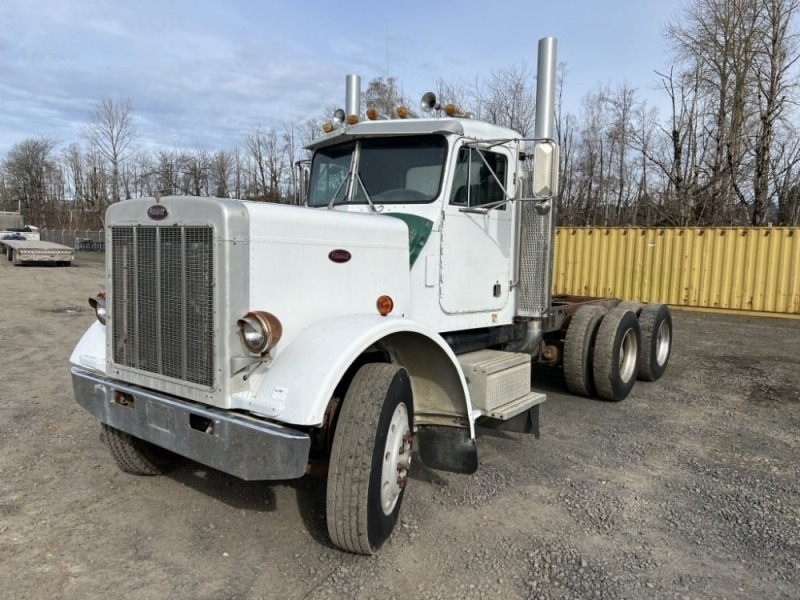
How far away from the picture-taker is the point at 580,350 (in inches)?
256

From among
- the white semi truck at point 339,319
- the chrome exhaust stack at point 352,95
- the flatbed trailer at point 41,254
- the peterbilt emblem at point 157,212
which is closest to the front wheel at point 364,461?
the white semi truck at point 339,319

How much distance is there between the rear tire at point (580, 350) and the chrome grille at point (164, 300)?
448 cm

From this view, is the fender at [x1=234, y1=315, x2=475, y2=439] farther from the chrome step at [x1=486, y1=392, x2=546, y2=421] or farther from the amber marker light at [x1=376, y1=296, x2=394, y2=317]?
the chrome step at [x1=486, y1=392, x2=546, y2=421]

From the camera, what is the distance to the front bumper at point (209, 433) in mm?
2834

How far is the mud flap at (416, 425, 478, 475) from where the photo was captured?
151 inches

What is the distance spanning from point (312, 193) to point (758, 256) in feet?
44.5

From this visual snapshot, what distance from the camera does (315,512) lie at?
3.83 meters

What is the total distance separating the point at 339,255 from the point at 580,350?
3839mm

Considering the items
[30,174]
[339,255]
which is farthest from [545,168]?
[30,174]

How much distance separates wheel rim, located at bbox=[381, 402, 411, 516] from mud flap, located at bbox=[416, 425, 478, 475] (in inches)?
15.6

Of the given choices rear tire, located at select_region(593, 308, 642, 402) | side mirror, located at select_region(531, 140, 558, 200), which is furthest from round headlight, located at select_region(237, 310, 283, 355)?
rear tire, located at select_region(593, 308, 642, 402)

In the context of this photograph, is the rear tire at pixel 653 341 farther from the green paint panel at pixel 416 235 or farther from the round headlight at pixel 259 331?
the round headlight at pixel 259 331

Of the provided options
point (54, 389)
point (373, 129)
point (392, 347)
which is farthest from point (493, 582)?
point (54, 389)

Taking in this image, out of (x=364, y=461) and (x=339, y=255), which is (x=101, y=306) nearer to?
(x=339, y=255)
